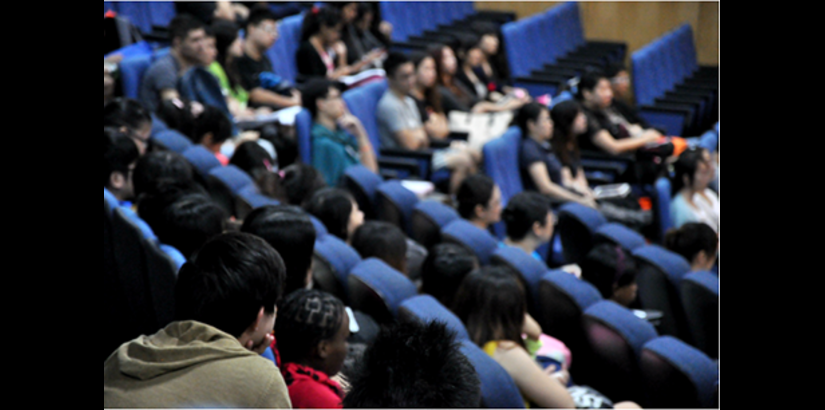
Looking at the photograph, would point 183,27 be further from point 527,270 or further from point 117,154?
point 527,270

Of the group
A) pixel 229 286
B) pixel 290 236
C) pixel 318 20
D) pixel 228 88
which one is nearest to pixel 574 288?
pixel 290 236

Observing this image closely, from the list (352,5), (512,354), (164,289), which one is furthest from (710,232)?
(352,5)

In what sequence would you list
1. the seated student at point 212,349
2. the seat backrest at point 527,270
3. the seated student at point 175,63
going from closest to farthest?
the seated student at point 212,349 < the seat backrest at point 527,270 < the seated student at point 175,63

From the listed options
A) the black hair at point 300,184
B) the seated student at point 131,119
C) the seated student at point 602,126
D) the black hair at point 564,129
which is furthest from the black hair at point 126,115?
the seated student at point 602,126

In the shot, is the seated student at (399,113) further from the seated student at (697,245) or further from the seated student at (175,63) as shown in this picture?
the seated student at (697,245)

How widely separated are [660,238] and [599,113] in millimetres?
733

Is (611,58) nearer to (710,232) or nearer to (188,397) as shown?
(710,232)

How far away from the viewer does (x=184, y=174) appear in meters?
1.31

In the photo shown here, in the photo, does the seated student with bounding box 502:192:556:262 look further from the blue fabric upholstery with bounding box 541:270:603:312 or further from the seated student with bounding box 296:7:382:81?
the seated student with bounding box 296:7:382:81

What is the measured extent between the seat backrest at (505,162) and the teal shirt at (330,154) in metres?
0.31

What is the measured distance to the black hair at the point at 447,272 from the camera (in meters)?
1.20

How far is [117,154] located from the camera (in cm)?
133
